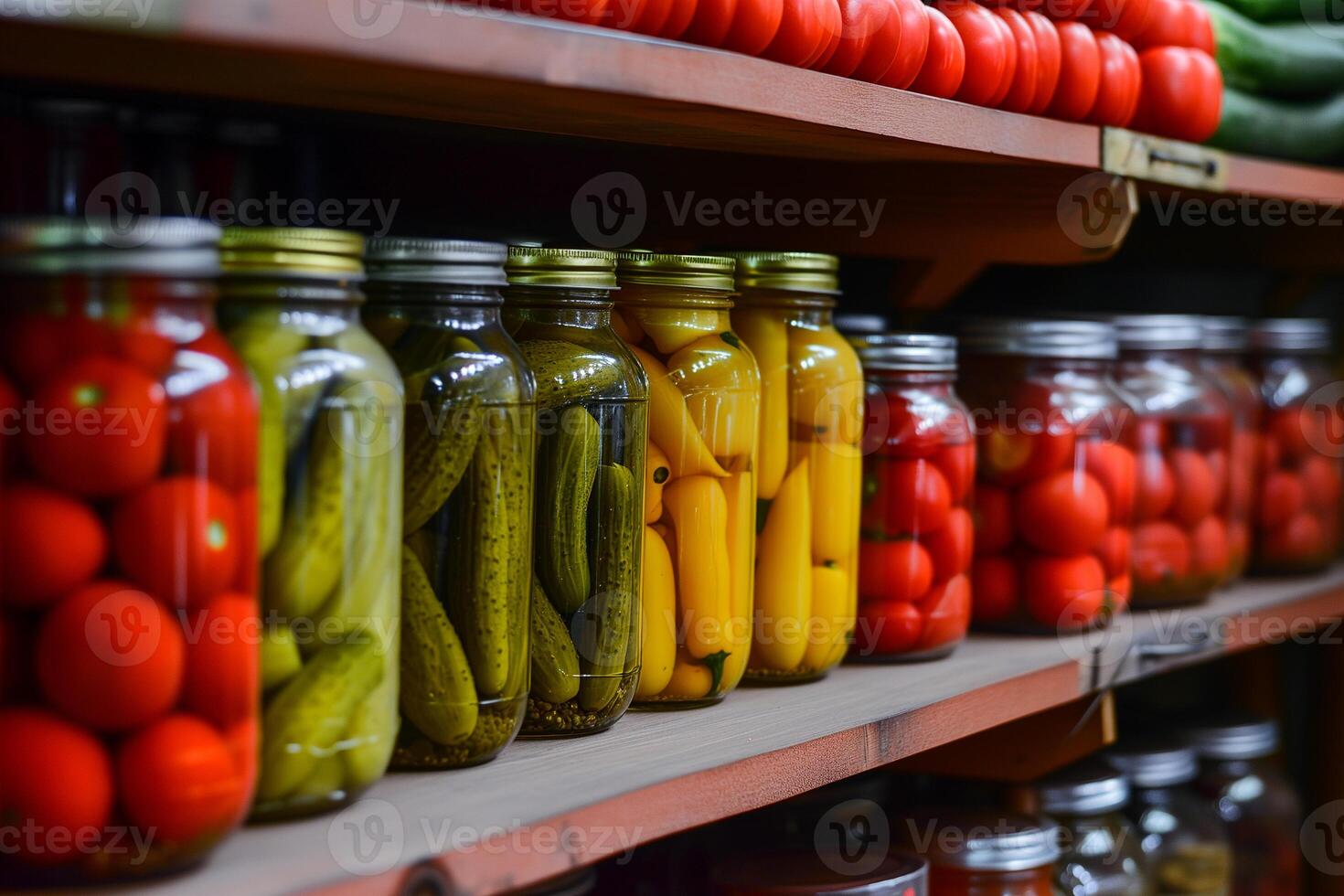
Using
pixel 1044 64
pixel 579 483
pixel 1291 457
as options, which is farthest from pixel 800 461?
pixel 1291 457

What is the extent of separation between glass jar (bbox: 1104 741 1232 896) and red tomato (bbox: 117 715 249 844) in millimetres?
1030

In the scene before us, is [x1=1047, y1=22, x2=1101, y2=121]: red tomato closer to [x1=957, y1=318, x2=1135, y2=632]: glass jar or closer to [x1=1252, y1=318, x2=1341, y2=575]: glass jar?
[x1=957, y1=318, x2=1135, y2=632]: glass jar

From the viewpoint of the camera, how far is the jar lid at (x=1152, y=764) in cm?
138

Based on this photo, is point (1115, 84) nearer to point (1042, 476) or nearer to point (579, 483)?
point (1042, 476)

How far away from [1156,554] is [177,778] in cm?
105

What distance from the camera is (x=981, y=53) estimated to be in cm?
97

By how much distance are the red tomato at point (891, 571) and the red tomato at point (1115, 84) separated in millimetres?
357

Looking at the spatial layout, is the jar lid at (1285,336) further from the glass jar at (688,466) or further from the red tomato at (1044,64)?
the glass jar at (688,466)

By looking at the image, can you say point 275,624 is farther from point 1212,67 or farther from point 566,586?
point 1212,67

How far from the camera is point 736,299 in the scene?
3.12ft

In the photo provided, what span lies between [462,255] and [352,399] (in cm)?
10

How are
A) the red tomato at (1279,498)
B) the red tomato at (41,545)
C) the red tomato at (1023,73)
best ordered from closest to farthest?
the red tomato at (41,545)
the red tomato at (1023,73)
the red tomato at (1279,498)

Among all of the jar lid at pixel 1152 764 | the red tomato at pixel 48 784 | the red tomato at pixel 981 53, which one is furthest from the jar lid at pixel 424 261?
the jar lid at pixel 1152 764

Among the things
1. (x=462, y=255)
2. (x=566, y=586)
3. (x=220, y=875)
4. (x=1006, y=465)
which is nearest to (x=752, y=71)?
(x=462, y=255)
